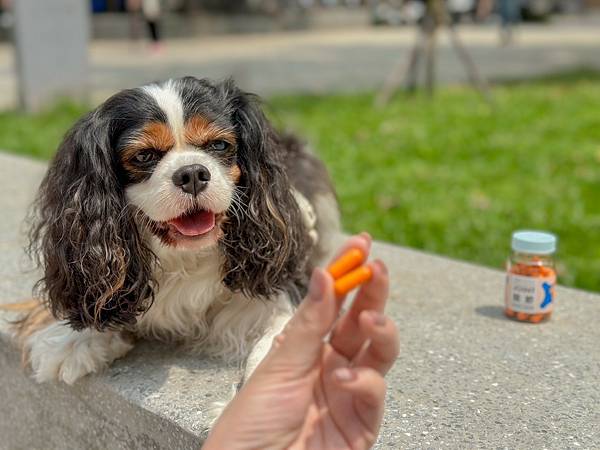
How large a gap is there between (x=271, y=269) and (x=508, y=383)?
0.83 metres

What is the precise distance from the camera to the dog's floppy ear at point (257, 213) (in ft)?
8.15

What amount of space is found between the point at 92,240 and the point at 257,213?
49 centimetres

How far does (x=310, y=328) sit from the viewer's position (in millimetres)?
1625

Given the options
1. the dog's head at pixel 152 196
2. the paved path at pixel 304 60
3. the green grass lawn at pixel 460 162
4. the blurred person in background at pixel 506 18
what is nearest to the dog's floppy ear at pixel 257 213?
the dog's head at pixel 152 196

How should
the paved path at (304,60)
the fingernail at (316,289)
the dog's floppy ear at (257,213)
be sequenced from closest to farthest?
the fingernail at (316,289) < the dog's floppy ear at (257,213) < the paved path at (304,60)

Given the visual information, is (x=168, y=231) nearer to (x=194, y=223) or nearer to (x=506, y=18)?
(x=194, y=223)

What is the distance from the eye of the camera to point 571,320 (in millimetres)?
3184

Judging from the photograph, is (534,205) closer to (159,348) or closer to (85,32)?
(159,348)

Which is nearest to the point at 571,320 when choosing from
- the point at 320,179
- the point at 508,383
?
the point at 508,383

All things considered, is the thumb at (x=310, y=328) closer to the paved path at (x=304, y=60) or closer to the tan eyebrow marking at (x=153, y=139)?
the tan eyebrow marking at (x=153, y=139)

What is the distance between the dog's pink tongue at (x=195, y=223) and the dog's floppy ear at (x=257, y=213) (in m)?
0.11

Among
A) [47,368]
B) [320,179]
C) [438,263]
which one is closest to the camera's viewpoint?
[47,368]

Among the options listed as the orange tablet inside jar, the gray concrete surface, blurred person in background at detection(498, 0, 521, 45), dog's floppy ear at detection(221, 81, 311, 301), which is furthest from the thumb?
blurred person in background at detection(498, 0, 521, 45)

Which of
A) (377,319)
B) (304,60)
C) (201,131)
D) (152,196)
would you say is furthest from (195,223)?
(304,60)
